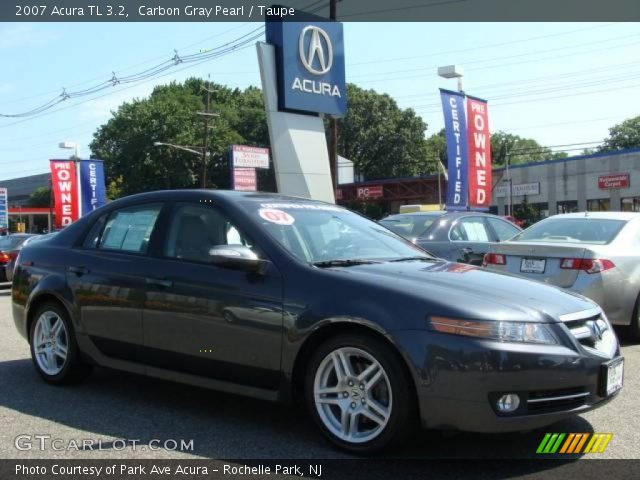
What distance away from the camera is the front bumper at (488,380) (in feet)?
11.3

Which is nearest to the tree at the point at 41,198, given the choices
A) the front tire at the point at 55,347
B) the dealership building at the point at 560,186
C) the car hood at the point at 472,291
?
the dealership building at the point at 560,186

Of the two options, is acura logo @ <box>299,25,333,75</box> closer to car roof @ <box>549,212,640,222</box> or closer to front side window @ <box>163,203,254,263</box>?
car roof @ <box>549,212,640,222</box>

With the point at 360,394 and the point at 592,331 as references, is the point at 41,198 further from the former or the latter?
the point at 592,331

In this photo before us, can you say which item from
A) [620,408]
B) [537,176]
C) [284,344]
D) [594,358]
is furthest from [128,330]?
[537,176]

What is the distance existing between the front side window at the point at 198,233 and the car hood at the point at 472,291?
975 mm

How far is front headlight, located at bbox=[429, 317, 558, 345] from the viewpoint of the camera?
139 inches

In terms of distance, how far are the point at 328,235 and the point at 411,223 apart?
523 centimetres

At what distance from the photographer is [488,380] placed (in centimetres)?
344

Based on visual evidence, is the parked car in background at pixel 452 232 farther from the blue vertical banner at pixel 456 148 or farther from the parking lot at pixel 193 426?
the blue vertical banner at pixel 456 148

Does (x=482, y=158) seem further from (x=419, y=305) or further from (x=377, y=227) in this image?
(x=419, y=305)

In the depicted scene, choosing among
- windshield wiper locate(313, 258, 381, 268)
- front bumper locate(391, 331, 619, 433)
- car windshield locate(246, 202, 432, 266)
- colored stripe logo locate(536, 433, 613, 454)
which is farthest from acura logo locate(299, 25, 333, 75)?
front bumper locate(391, 331, 619, 433)

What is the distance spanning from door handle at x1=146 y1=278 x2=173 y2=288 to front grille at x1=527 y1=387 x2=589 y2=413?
2472 mm

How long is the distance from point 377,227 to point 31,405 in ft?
9.51

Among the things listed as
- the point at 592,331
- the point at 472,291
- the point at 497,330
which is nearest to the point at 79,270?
the point at 472,291
